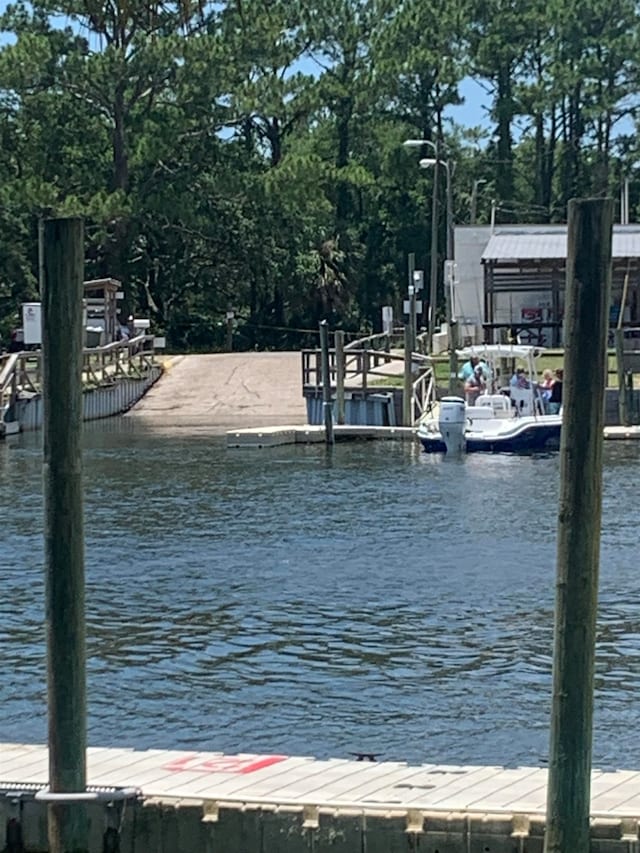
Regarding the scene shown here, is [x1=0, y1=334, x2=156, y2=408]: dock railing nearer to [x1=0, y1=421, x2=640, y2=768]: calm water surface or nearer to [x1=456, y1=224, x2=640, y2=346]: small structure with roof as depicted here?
[x1=456, y1=224, x2=640, y2=346]: small structure with roof

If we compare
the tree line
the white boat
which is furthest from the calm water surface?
the tree line

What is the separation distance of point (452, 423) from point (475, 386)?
326 cm

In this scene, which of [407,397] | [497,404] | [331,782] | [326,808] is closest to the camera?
[326,808]

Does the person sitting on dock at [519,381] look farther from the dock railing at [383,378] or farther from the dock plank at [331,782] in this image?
the dock plank at [331,782]

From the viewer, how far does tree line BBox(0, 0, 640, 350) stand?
199 feet

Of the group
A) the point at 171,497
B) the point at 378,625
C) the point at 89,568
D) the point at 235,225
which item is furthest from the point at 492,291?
the point at 378,625

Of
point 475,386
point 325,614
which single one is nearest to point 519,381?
point 475,386

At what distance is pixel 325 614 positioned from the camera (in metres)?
16.9

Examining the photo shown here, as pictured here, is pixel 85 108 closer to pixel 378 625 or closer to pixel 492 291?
pixel 492 291

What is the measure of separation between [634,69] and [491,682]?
67097mm

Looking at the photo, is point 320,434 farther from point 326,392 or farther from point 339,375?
point 339,375

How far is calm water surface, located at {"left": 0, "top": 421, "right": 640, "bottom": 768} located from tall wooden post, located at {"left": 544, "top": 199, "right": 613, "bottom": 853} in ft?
13.0

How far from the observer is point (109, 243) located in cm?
6231

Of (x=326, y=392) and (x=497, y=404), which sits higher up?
(x=326, y=392)
